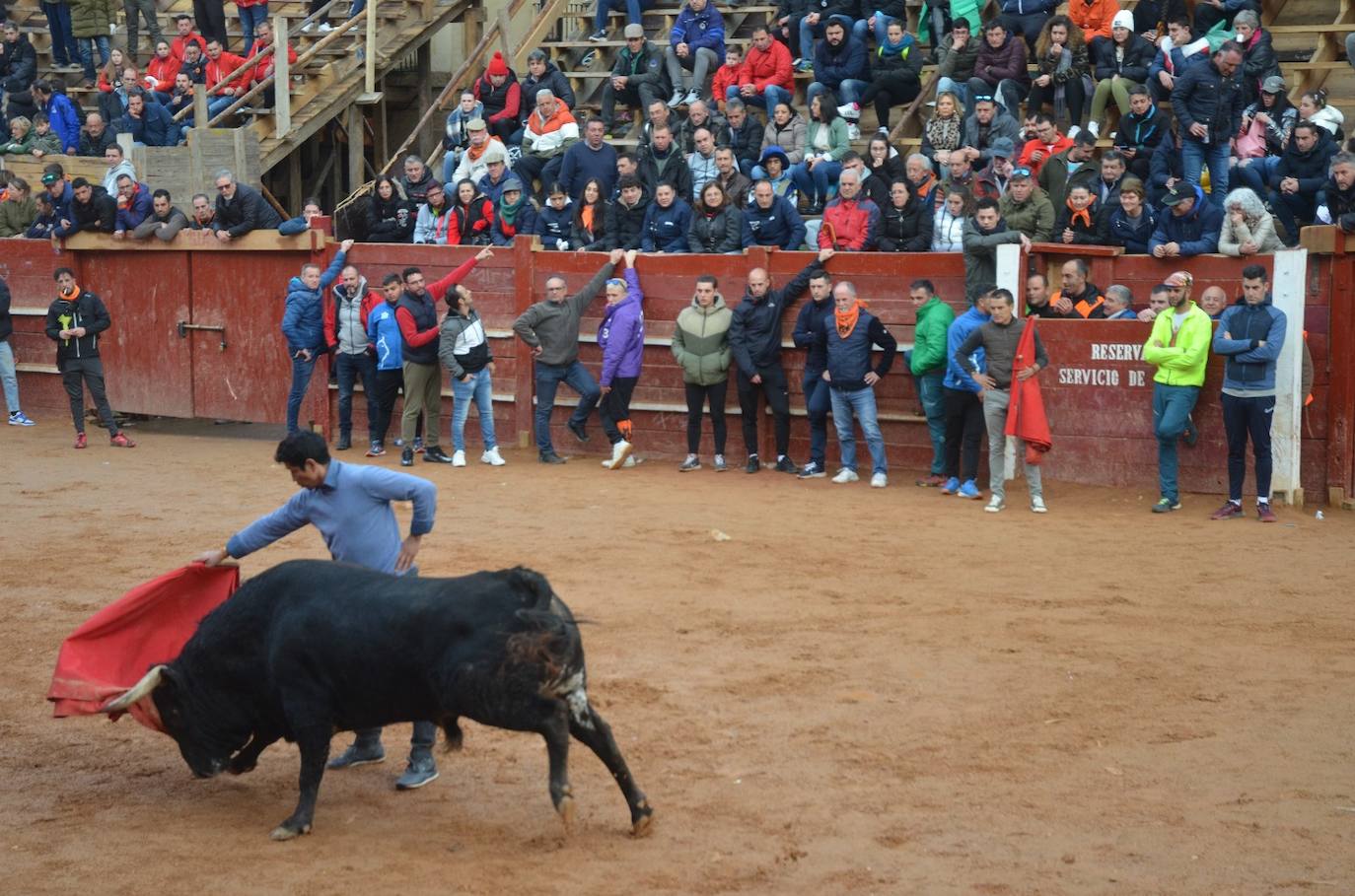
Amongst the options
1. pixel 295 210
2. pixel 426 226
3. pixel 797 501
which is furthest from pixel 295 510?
pixel 295 210

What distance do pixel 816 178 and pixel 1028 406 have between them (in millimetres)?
4677

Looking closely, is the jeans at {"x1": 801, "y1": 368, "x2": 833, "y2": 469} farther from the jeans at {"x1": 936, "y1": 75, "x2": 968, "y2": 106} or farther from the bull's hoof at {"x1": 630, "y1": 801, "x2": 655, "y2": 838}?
the bull's hoof at {"x1": 630, "y1": 801, "x2": 655, "y2": 838}

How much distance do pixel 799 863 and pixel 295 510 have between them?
2672mm

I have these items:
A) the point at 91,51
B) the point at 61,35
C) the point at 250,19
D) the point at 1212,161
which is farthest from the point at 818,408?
the point at 61,35

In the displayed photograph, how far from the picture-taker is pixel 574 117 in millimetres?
20609

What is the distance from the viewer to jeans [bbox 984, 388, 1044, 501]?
42.8ft

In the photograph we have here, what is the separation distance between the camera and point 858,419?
14516mm

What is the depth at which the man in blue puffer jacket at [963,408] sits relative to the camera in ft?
44.1

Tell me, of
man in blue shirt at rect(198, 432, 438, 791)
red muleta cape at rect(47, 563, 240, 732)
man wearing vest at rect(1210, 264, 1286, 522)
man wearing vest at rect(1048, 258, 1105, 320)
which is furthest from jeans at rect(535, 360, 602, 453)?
man in blue shirt at rect(198, 432, 438, 791)

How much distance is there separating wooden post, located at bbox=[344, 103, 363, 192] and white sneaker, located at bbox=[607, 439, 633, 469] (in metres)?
9.34

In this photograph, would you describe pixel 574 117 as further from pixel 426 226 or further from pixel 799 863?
pixel 799 863

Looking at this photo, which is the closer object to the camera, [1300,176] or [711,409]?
[1300,176]

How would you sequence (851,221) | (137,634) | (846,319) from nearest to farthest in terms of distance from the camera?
(137,634), (846,319), (851,221)

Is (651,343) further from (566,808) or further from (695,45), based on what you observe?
(566,808)
